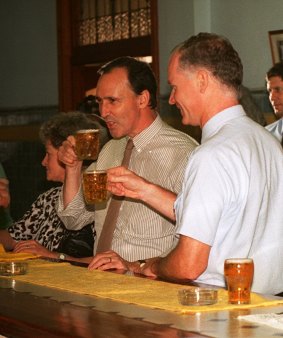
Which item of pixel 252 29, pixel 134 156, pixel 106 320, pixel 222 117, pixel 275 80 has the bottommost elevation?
pixel 106 320

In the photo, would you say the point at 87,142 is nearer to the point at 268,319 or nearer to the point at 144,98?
the point at 144,98

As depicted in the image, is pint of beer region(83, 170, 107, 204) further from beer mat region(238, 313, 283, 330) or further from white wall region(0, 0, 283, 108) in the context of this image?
white wall region(0, 0, 283, 108)

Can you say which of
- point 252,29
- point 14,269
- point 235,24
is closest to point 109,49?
point 235,24

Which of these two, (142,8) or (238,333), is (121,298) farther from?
(142,8)

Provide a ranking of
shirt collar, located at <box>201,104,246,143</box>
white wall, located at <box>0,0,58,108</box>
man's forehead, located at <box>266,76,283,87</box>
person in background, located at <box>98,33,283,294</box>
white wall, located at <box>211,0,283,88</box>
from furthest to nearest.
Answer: white wall, located at <box>0,0,58,108</box>, white wall, located at <box>211,0,283,88</box>, man's forehead, located at <box>266,76,283,87</box>, shirt collar, located at <box>201,104,246,143</box>, person in background, located at <box>98,33,283,294</box>

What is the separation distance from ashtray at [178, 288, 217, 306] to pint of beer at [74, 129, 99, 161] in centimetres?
156

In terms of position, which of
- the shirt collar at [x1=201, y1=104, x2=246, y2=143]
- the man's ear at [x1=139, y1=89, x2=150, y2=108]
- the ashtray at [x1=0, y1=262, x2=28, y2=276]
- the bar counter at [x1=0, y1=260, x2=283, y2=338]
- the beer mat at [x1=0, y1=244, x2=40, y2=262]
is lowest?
the beer mat at [x1=0, y1=244, x2=40, y2=262]

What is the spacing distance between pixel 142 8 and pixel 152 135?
164 inches

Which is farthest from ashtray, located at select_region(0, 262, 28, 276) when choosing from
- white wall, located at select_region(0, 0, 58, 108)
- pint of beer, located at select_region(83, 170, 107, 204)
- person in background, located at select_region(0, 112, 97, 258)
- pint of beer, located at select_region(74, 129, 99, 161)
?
white wall, located at select_region(0, 0, 58, 108)

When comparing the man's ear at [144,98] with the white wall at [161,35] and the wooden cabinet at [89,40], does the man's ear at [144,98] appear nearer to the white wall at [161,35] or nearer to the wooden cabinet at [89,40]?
the white wall at [161,35]

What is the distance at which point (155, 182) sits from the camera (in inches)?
180

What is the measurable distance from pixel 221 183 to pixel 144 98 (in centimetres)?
162

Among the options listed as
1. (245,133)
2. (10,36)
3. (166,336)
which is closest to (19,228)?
(245,133)

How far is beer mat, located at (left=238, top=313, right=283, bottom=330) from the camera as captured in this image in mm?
2543
